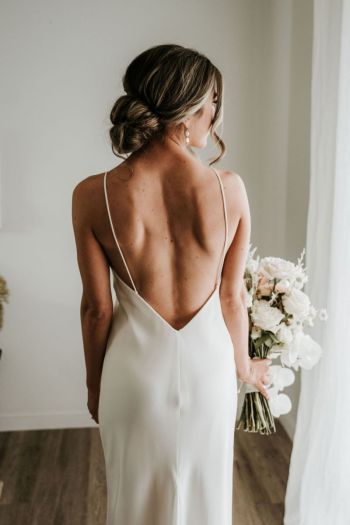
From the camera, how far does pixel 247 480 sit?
244 centimetres

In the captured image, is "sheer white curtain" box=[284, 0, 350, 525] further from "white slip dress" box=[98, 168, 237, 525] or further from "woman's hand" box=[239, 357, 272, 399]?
"white slip dress" box=[98, 168, 237, 525]

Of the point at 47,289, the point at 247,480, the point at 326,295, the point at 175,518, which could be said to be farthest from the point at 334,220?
the point at 47,289

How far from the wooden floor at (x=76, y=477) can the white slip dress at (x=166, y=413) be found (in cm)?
94

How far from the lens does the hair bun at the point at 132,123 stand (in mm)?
1172

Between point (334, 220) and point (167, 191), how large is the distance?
869mm

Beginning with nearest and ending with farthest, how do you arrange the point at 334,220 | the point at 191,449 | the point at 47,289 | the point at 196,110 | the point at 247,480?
the point at 196,110 → the point at 191,449 → the point at 334,220 → the point at 247,480 → the point at 47,289

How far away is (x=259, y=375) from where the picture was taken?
62.3 inches

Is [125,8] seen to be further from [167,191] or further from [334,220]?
[167,191]

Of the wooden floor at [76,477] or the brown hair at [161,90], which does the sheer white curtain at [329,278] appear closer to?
the wooden floor at [76,477]

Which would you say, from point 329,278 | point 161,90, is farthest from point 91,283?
point 329,278

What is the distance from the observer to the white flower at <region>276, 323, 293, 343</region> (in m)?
1.52

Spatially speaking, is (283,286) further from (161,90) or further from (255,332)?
(161,90)

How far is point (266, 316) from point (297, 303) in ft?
0.33

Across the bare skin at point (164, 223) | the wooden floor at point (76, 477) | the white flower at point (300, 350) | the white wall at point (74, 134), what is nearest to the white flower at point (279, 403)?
the white flower at point (300, 350)
